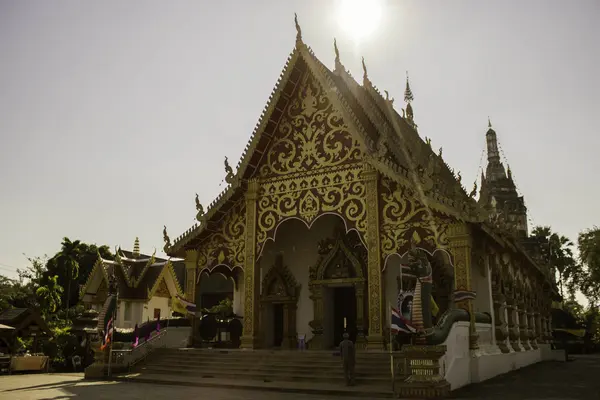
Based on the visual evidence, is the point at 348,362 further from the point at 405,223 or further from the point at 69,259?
the point at 69,259

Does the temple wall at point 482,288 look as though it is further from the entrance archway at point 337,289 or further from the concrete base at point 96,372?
the concrete base at point 96,372

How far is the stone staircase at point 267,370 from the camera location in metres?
11.0

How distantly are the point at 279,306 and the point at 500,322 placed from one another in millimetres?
6716

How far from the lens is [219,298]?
112 feet

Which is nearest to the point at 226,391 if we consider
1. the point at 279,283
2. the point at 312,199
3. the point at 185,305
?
the point at 185,305

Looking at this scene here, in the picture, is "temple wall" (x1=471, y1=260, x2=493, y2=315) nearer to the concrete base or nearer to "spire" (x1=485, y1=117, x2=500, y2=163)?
the concrete base

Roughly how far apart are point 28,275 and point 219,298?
23715 mm

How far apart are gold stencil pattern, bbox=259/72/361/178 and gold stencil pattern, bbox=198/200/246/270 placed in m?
1.53

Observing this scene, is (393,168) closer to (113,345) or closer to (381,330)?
(381,330)

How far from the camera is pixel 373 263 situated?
13930 mm

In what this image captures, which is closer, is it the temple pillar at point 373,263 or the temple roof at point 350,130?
the temple pillar at point 373,263

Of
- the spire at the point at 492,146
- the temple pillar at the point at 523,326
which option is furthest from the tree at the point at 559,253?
the temple pillar at the point at 523,326

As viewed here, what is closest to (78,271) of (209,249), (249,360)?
(209,249)

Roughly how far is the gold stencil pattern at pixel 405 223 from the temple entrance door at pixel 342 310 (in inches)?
128
